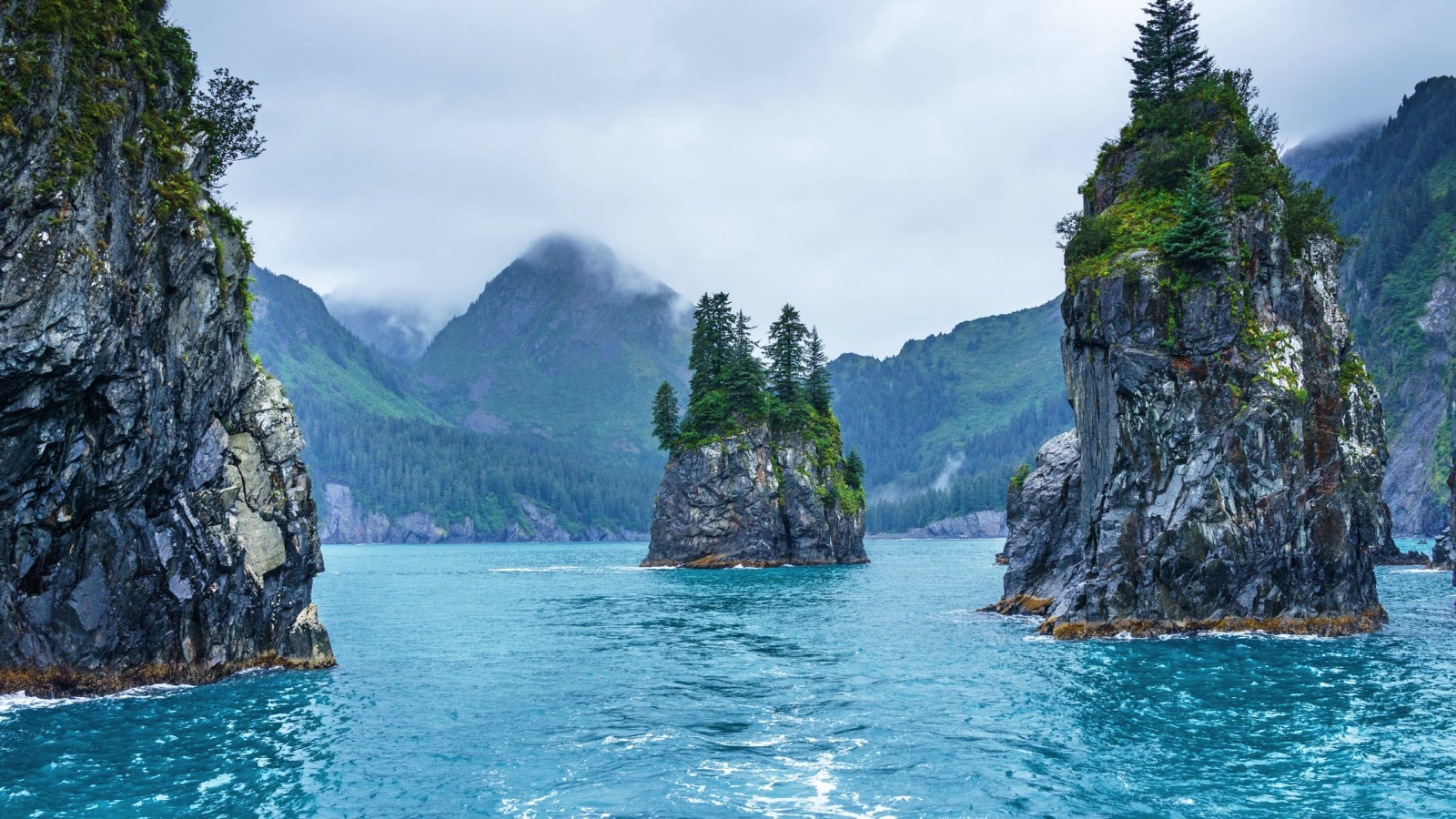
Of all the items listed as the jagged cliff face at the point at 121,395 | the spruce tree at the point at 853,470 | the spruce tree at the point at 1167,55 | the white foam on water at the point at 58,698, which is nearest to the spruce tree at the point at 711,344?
the spruce tree at the point at 853,470

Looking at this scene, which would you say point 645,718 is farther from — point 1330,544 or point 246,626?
point 1330,544

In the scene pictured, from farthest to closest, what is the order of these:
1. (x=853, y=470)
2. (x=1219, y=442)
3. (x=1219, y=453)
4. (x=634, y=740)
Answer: (x=853, y=470)
(x=1219, y=442)
(x=1219, y=453)
(x=634, y=740)

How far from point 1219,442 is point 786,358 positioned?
8527cm

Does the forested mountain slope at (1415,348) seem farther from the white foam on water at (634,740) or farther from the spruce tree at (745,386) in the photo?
the white foam on water at (634,740)

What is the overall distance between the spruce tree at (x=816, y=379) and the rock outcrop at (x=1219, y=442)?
79.3 metres

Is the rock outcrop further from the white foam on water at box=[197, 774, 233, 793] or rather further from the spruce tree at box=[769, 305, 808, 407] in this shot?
the spruce tree at box=[769, 305, 808, 407]

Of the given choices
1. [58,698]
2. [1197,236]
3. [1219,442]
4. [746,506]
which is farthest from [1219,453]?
[746,506]

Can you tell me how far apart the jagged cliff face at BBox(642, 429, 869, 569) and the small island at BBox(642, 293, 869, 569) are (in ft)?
0.40

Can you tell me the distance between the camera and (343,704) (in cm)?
3256

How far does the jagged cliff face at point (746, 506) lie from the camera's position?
116500 mm

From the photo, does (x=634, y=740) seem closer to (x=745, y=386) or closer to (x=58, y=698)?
(x=58, y=698)

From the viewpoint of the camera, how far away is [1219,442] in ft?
150

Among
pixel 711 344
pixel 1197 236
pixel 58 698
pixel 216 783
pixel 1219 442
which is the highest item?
pixel 711 344

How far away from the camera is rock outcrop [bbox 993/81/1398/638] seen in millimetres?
45375
